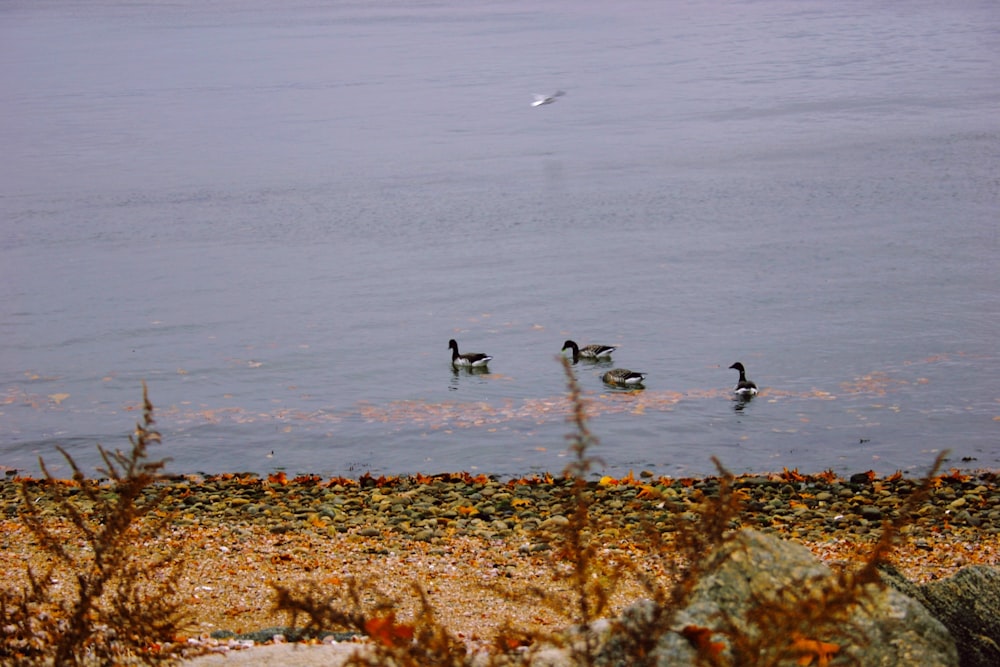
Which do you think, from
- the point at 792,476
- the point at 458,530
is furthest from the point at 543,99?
the point at 458,530

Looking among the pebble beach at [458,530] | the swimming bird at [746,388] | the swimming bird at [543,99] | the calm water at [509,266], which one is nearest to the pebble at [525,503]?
the pebble beach at [458,530]

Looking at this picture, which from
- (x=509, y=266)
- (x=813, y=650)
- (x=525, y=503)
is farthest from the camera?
(x=509, y=266)

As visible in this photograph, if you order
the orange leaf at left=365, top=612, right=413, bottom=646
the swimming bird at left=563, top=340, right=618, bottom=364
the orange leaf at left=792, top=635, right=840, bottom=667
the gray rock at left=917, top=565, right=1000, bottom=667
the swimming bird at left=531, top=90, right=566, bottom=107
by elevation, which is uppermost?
the swimming bird at left=531, top=90, right=566, bottom=107

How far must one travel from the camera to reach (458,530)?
43.1ft

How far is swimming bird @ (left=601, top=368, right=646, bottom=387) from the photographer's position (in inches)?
791

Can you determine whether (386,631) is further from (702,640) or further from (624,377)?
(624,377)

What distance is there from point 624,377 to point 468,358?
2.86m

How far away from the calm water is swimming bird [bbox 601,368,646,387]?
259 millimetres

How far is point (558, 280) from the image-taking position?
90.2 feet

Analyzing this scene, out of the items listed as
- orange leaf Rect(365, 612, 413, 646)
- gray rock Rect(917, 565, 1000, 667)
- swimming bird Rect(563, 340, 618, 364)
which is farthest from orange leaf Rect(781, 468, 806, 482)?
orange leaf Rect(365, 612, 413, 646)

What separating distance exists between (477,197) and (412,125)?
52.9 feet

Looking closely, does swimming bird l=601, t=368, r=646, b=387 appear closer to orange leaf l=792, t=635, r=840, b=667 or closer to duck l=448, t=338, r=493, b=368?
duck l=448, t=338, r=493, b=368

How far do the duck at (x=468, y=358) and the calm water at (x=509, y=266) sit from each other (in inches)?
16.6

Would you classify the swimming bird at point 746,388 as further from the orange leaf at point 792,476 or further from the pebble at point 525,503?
the pebble at point 525,503
